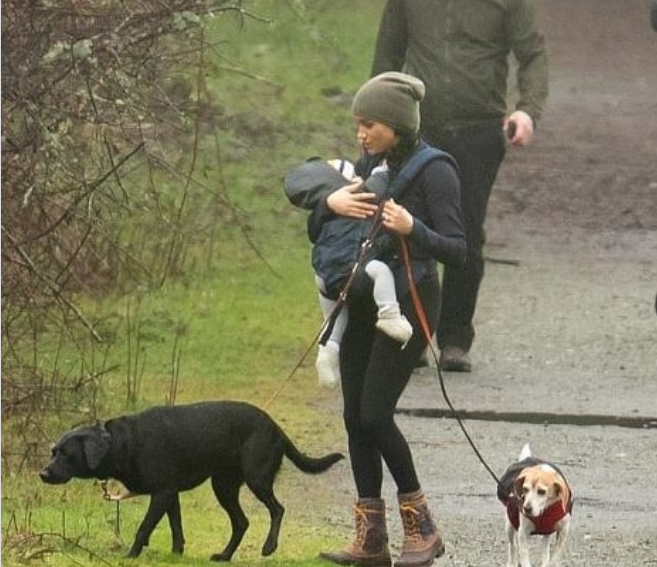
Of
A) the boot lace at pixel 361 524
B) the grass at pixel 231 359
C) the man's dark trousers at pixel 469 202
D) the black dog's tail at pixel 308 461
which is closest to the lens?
the boot lace at pixel 361 524

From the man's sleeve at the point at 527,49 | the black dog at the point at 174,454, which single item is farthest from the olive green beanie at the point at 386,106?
the man's sleeve at the point at 527,49

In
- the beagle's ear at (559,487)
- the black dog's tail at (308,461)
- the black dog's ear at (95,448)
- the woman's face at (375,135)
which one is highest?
the woman's face at (375,135)

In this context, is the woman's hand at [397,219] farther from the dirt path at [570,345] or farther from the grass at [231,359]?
the dirt path at [570,345]

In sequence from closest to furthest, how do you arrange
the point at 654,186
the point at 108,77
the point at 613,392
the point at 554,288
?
the point at 108,77 < the point at 613,392 < the point at 554,288 < the point at 654,186

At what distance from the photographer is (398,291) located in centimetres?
877

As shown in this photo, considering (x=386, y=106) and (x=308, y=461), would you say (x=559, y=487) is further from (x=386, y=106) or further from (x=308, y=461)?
(x=386, y=106)

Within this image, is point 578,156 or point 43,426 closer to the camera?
point 43,426

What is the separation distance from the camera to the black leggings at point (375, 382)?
28.9ft

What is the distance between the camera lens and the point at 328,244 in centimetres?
887

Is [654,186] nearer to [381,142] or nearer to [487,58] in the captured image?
[487,58]

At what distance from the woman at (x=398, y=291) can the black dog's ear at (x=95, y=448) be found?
80 cm

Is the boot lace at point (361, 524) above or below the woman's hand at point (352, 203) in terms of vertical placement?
below

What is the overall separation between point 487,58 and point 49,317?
2.84m

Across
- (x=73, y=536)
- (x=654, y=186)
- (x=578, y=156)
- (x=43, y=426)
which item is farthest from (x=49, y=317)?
(x=578, y=156)
